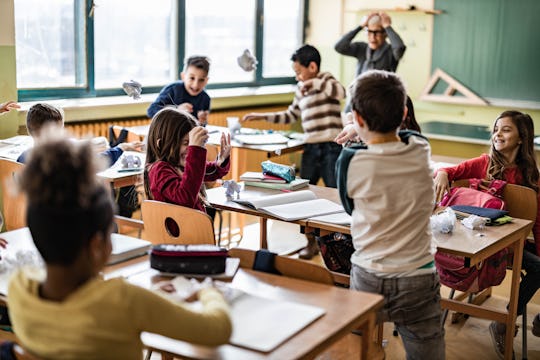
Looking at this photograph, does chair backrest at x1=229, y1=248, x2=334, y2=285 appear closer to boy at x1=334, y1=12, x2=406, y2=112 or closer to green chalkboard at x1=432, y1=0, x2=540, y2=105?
boy at x1=334, y1=12, x2=406, y2=112

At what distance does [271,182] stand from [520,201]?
1.16 m

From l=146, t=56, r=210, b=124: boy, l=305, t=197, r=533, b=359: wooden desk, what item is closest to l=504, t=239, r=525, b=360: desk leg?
l=305, t=197, r=533, b=359: wooden desk

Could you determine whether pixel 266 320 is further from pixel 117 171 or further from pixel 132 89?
pixel 132 89

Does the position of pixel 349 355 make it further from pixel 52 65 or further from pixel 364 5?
pixel 364 5

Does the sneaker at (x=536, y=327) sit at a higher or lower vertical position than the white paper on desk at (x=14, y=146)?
lower

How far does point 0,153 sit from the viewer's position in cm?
411

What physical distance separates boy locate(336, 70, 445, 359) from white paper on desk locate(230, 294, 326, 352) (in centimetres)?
40

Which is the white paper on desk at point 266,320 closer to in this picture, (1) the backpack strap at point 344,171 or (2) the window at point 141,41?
(1) the backpack strap at point 344,171

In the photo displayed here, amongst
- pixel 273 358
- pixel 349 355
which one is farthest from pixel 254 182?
pixel 273 358

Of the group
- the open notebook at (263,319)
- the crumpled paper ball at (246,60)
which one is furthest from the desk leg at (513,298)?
the crumpled paper ball at (246,60)

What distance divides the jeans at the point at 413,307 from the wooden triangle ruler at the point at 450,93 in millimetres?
4684

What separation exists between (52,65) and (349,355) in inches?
149

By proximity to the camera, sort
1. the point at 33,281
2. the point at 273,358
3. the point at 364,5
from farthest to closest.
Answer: the point at 364,5, the point at 273,358, the point at 33,281

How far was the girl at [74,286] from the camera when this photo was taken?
1.38 meters
